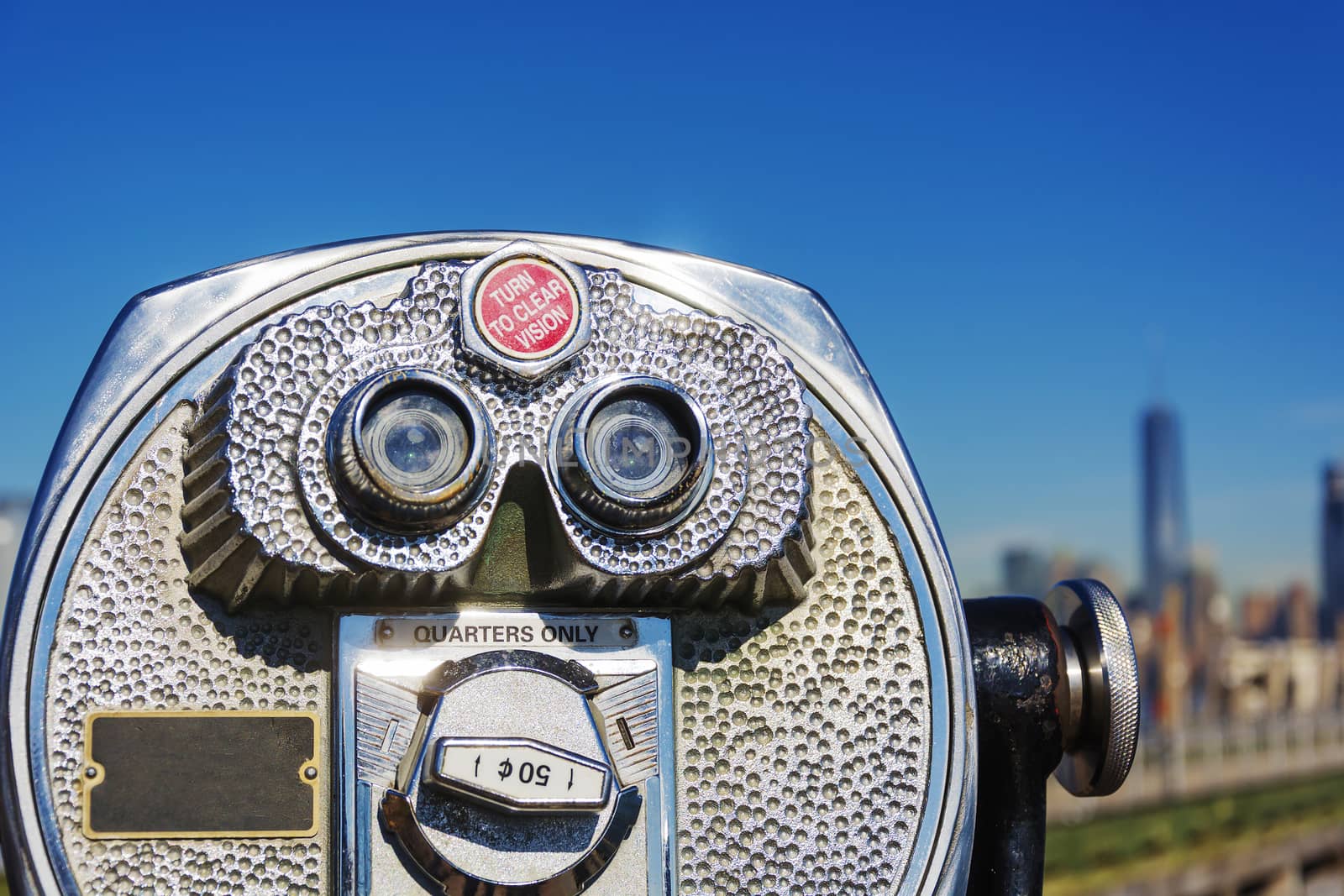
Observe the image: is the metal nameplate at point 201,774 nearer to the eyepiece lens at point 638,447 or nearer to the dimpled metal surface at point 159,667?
the dimpled metal surface at point 159,667

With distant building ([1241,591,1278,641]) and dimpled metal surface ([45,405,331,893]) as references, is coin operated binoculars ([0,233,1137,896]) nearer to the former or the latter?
dimpled metal surface ([45,405,331,893])

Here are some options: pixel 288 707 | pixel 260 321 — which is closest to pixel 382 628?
pixel 288 707

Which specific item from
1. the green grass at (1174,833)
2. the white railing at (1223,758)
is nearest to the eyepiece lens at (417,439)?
the green grass at (1174,833)

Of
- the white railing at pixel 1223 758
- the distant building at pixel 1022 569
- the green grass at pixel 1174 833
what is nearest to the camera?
the green grass at pixel 1174 833

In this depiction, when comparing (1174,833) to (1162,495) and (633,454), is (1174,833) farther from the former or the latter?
(1162,495)

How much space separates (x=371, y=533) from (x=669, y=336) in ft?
1.21

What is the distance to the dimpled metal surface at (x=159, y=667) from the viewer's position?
1469 mm

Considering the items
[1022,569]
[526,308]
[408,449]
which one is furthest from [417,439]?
[1022,569]

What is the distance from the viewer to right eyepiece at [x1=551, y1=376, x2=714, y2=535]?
59.1 inches

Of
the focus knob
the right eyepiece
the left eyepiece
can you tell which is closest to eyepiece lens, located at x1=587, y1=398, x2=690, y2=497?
the right eyepiece

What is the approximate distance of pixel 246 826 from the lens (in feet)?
4.89

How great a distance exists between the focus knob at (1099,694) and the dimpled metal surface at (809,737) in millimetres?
244

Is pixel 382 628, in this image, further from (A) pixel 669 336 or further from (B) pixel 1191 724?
(B) pixel 1191 724

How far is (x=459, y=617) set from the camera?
1.56 m
